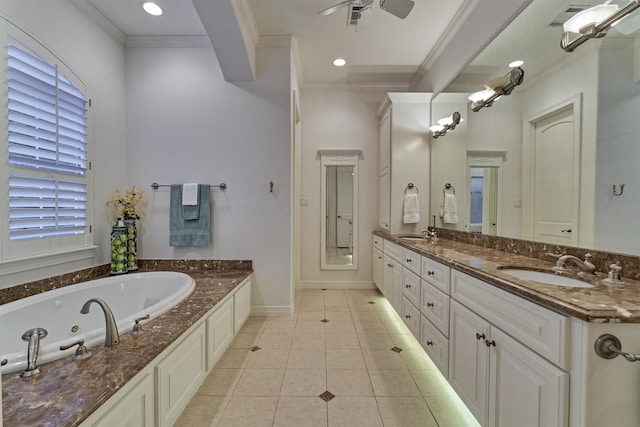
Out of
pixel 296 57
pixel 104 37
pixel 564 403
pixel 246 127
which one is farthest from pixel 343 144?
pixel 564 403

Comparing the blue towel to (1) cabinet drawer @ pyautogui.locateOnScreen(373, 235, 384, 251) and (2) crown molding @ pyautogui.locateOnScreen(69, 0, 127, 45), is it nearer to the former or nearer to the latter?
(2) crown molding @ pyautogui.locateOnScreen(69, 0, 127, 45)

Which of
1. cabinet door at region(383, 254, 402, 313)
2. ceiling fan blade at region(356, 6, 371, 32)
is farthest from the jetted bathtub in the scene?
ceiling fan blade at region(356, 6, 371, 32)

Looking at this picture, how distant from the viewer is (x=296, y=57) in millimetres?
3141

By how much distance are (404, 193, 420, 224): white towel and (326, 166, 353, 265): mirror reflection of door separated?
933mm

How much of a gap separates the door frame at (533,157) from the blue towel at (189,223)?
2772 mm

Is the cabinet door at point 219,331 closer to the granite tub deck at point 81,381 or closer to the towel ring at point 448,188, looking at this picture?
the granite tub deck at point 81,381

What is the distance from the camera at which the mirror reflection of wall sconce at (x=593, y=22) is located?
119 cm

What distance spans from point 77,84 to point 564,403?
364 cm

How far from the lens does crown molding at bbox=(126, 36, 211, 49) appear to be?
2.79m

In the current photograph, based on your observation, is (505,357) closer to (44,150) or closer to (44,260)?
(44,260)

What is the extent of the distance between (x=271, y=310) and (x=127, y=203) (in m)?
1.82

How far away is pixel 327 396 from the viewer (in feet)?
5.54

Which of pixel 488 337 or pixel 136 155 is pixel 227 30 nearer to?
pixel 136 155

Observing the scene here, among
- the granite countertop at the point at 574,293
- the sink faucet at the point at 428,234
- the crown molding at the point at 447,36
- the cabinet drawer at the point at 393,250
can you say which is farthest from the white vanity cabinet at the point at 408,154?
the granite countertop at the point at 574,293
